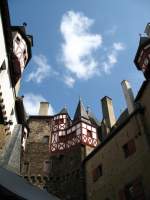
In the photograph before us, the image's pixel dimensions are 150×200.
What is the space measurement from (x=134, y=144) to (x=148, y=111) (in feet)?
6.96

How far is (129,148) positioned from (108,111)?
15112mm

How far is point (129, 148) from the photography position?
15875 mm

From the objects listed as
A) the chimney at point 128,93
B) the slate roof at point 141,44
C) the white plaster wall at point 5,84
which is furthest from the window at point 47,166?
the slate roof at point 141,44

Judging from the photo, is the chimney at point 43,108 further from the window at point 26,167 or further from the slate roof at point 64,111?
the window at point 26,167

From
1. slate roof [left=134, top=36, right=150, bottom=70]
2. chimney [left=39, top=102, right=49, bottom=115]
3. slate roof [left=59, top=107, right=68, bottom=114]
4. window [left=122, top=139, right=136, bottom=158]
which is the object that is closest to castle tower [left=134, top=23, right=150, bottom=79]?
slate roof [left=134, top=36, right=150, bottom=70]

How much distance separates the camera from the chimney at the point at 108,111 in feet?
97.6

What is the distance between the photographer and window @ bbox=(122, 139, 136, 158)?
15502 mm

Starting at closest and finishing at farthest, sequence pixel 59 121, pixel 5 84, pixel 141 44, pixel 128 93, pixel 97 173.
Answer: pixel 5 84, pixel 97 173, pixel 128 93, pixel 141 44, pixel 59 121

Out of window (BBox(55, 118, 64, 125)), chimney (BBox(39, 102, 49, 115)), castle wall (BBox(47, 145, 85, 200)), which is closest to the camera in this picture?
castle wall (BBox(47, 145, 85, 200))

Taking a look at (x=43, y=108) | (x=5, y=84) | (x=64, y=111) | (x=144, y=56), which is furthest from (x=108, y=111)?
(x=5, y=84)

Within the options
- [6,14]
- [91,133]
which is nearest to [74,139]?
[91,133]

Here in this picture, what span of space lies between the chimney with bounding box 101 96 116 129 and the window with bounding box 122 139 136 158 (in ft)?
42.7

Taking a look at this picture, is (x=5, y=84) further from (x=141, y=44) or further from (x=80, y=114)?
(x=80, y=114)

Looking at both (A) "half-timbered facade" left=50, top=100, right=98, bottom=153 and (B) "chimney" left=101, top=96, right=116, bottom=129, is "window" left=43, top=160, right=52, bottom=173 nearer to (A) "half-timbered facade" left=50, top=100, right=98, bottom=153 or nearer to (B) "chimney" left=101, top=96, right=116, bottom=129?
(A) "half-timbered facade" left=50, top=100, right=98, bottom=153
